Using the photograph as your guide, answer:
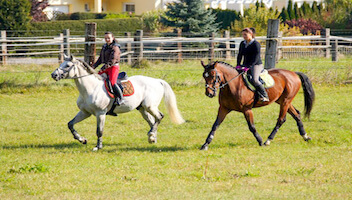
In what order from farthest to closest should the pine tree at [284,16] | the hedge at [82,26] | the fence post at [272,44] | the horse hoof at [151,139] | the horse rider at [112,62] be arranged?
the pine tree at [284,16]
the hedge at [82,26]
the fence post at [272,44]
the horse hoof at [151,139]
the horse rider at [112,62]

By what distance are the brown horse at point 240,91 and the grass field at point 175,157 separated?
508 mm

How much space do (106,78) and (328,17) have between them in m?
31.5

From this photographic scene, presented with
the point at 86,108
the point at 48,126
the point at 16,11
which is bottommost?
the point at 48,126

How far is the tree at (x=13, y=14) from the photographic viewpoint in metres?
30.0

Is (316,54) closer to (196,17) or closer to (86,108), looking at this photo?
(196,17)

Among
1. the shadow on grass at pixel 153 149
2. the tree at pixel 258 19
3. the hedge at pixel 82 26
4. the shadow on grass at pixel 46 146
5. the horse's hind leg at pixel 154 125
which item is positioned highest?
the tree at pixel 258 19

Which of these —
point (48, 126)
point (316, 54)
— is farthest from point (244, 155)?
point (316, 54)

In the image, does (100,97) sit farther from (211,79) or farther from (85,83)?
(211,79)

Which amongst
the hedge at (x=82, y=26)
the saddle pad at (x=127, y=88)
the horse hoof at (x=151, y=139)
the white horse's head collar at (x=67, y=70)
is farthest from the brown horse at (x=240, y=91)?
the hedge at (x=82, y=26)

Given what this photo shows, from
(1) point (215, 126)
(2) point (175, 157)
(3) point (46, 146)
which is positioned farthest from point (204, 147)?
(3) point (46, 146)

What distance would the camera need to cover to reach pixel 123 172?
29.7 ft

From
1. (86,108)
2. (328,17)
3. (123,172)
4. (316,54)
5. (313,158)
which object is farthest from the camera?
(328,17)

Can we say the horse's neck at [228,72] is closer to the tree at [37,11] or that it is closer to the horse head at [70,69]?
the horse head at [70,69]

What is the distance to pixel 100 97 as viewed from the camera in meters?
11.0
